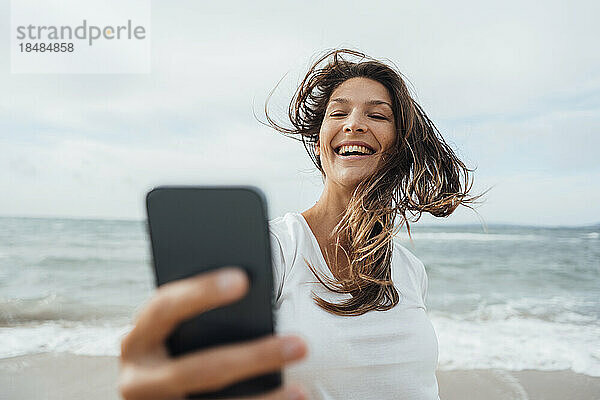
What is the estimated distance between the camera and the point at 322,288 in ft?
3.94

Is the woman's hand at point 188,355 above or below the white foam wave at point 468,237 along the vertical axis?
above

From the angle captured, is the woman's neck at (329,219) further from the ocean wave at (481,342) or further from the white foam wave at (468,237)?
the white foam wave at (468,237)

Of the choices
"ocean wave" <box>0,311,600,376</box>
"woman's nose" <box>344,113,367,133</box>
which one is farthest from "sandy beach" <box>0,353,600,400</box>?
"woman's nose" <box>344,113,367,133</box>

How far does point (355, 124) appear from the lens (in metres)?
1.33

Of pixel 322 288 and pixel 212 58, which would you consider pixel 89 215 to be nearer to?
pixel 212 58

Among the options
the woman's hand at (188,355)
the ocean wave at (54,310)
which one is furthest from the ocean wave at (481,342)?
the woman's hand at (188,355)

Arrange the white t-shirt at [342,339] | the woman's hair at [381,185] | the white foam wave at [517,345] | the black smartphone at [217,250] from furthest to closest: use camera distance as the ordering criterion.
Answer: the white foam wave at [517,345] → the woman's hair at [381,185] → the white t-shirt at [342,339] → the black smartphone at [217,250]

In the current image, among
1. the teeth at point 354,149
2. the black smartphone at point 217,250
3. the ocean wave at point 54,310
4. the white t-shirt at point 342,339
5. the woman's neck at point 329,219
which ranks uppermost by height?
the black smartphone at point 217,250

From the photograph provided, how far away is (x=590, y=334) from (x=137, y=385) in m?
5.40

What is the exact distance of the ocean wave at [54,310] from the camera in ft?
18.3

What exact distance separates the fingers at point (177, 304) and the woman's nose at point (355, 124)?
3.22 feet

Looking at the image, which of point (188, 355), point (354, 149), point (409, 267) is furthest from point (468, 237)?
point (188, 355)

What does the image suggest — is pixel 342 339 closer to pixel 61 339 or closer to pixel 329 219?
pixel 329 219

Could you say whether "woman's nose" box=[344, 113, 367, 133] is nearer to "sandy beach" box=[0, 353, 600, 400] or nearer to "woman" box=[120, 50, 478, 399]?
"woman" box=[120, 50, 478, 399]
